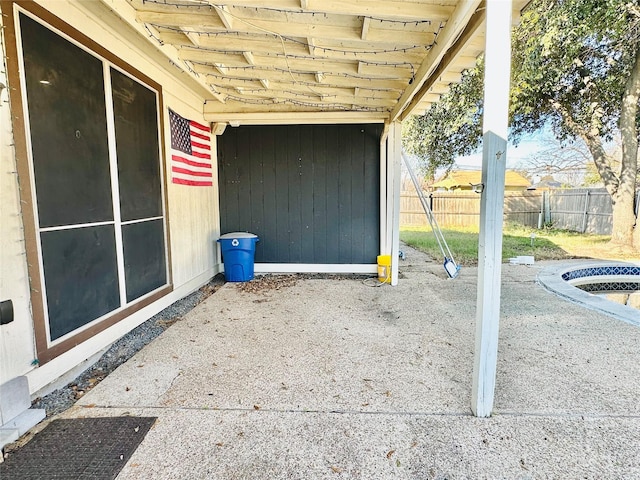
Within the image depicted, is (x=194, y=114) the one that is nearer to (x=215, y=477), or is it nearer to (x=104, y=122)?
(x=104, y=122)

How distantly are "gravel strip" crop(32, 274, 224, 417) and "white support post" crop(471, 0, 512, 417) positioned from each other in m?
2.55

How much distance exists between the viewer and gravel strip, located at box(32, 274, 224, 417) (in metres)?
2.13

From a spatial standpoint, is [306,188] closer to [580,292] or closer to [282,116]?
[282,116]

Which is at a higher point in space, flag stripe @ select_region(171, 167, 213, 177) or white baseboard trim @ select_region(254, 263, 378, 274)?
flag stripe @ select_region(171, 167, 213, 177)

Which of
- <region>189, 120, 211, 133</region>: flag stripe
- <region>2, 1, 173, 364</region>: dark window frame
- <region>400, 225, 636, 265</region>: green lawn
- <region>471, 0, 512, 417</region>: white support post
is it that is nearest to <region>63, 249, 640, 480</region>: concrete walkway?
<region>471, 0, 512, 417</region>: white support post

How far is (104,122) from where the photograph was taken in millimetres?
2918

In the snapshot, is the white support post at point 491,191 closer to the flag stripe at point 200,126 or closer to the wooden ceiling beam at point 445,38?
the wooden ceiling beam at point 445,38

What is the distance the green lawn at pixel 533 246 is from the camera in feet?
23.6

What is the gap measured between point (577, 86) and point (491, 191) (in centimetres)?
836

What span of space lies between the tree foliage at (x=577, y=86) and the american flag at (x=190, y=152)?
16.6 ft

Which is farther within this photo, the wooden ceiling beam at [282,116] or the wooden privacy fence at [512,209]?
the wooden privacy fence at [512,209]

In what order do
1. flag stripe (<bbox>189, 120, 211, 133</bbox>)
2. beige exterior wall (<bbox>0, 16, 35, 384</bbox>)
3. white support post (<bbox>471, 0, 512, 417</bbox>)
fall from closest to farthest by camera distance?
1. white support post (<bbox>471, 0, 512, 417</bbox>)
2. beige exterior wall (<bbox>0, 16, 35, 384</bbox>)
3. flag stripe (<bbox>189, 120, 211, 133</bbox>)

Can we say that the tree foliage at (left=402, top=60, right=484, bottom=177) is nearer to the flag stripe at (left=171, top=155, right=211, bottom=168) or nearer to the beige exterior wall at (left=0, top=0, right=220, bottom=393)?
the flag stripe at (left=171, top=155, right=211, bottom=168)

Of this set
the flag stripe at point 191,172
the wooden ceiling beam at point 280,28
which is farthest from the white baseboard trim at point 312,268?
the wooden ceiling beam at point 280,28
